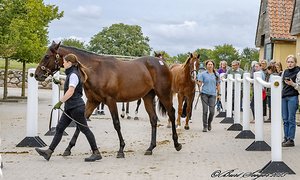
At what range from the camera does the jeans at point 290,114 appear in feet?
34.4

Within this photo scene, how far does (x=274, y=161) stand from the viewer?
774 cm

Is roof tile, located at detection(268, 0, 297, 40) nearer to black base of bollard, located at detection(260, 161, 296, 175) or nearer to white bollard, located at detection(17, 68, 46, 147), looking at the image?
white bollard, located at detection(17, 68, 46, 147)

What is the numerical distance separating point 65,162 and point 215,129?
636 centimetres

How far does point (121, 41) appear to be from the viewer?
62.8 meters

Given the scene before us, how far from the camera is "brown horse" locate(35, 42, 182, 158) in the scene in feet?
30.0

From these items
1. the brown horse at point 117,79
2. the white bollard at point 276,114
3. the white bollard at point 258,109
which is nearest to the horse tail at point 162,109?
the brown horse at point 117,79

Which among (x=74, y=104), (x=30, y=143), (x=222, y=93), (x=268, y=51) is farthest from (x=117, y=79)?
(x=268, y=51)

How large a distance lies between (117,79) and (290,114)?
3.71 m

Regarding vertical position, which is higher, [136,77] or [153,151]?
[136,77]

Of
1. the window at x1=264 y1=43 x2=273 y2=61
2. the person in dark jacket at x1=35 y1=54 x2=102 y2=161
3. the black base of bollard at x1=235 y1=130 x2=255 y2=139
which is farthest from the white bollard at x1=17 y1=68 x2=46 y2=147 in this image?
the window at x1=264 y1=43 x2=273 y2=61

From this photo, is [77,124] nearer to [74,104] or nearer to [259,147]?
[74,104]

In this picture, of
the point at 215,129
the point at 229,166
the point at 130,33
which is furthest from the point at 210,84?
the point at 130,33

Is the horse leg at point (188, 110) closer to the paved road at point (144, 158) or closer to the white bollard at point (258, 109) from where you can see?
the paved road at point (144, 158)

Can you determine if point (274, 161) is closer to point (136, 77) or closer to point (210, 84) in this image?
point (136, 77)
